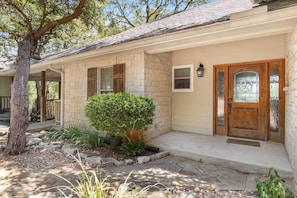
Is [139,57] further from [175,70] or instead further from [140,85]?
[175,70]

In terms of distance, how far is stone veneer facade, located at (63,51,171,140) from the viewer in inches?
210

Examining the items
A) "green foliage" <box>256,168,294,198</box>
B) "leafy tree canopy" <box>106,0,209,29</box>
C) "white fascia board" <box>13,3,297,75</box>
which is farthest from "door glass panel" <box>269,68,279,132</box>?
"leafy tree canopy" <box>106,0,209,29</box>

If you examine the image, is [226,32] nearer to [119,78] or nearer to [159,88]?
[159,88]

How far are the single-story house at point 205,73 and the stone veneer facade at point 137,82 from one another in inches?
1.1

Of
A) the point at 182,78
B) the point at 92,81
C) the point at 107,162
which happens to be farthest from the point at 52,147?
the point at 182,78

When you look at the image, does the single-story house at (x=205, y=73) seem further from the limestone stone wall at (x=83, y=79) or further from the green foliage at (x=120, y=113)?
the green foliage at (x=120, y=113)

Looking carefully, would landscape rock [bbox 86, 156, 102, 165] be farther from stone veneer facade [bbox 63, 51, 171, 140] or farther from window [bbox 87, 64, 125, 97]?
window [bbox 87, 64, 125, 97]

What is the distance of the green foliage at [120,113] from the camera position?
4.23 meters

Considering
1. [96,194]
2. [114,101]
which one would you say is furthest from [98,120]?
[96,194]

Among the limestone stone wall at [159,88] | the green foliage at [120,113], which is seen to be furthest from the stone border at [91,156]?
the limestone stone wall at [159,88]

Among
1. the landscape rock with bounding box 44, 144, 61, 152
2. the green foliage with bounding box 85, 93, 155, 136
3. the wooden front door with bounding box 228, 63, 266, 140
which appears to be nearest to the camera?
the green foliage with bounding box 85, 93, 155, 136

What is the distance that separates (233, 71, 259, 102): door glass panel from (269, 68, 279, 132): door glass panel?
0.34 m

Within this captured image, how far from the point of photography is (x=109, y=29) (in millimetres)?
14930

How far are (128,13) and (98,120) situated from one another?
13131 millimetres
